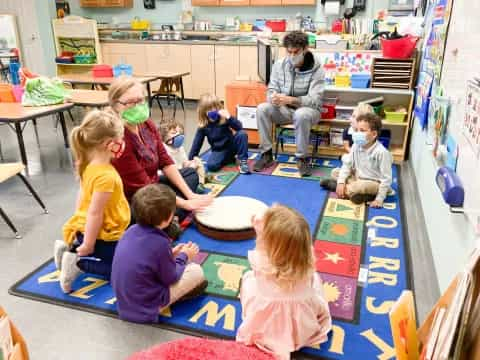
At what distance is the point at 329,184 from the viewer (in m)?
3.29

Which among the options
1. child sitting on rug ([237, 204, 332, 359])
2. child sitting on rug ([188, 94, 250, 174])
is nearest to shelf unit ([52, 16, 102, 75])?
child sitting on rug ([188, 94, 250, 174])

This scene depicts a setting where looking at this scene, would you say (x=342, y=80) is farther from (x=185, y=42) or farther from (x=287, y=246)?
(x=185, y=42)

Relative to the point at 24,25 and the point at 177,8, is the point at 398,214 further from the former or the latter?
the point at 24,25

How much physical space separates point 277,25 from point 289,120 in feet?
10.5

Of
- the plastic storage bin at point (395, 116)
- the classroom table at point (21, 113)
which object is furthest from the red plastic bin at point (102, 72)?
the plastic storage bin at point (395, 116)

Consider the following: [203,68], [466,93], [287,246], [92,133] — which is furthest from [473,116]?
[203,68]

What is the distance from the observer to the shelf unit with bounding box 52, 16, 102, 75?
7055 millimetres

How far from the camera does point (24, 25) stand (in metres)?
7.08

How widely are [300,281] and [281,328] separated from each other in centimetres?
22

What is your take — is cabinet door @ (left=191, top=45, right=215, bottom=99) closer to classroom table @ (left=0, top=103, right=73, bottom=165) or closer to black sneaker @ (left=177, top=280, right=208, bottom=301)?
classroom table @ (left=0, top=103, right=73, bottom=165)

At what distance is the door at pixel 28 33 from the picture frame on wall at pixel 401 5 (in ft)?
18.8

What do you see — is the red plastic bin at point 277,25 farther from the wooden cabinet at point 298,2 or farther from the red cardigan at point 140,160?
the red cardigan at point 140,160

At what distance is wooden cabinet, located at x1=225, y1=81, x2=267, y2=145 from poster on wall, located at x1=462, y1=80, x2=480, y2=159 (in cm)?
259

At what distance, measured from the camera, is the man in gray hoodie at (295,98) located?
3.66 metres
